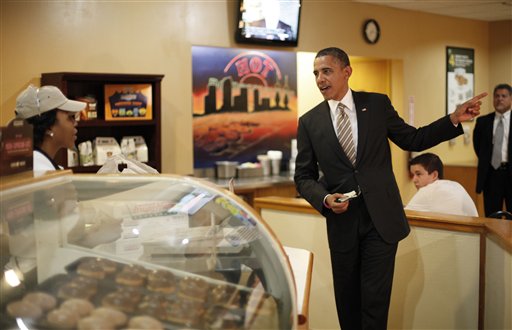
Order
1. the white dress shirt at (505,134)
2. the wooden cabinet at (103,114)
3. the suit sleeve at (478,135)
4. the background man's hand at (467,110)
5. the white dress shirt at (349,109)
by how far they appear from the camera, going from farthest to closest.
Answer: the suit sleeve at (478,135)
the white dress shirt at (505,134)
the wooden cabinet at (103,114)
the white dress shirt at (349,109)
the background man's hand at (467,110)

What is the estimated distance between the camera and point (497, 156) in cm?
700

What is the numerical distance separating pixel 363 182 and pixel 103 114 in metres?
2.97

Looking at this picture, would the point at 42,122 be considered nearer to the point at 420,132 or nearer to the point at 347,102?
the point at 347,102

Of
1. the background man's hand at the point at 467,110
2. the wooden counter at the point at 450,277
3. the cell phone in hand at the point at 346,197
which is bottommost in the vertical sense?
the wooden counter at the point at 450,277

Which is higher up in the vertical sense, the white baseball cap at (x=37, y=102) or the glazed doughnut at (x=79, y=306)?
the white baseball cap at (x=37, y=102)

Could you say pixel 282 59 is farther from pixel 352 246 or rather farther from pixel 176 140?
pixel 352 246

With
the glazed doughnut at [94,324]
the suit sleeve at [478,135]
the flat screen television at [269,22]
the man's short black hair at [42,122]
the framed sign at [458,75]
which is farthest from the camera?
the framed sign at [458,75]

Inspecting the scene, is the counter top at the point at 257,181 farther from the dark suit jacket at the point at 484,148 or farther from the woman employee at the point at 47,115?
→ the woman employee at the point at 47,115

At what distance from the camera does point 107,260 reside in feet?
6.91

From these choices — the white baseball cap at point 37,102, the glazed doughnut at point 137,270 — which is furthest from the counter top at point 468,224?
the white baseball cap at point 37,102

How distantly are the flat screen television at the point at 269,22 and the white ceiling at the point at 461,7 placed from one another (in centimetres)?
146

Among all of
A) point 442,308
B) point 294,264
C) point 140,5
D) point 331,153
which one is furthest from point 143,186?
point 140,5

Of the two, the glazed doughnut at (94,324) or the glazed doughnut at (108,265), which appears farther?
the glazed doughnut at (108,265)

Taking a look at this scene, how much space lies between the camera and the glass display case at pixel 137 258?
1.90 meters
